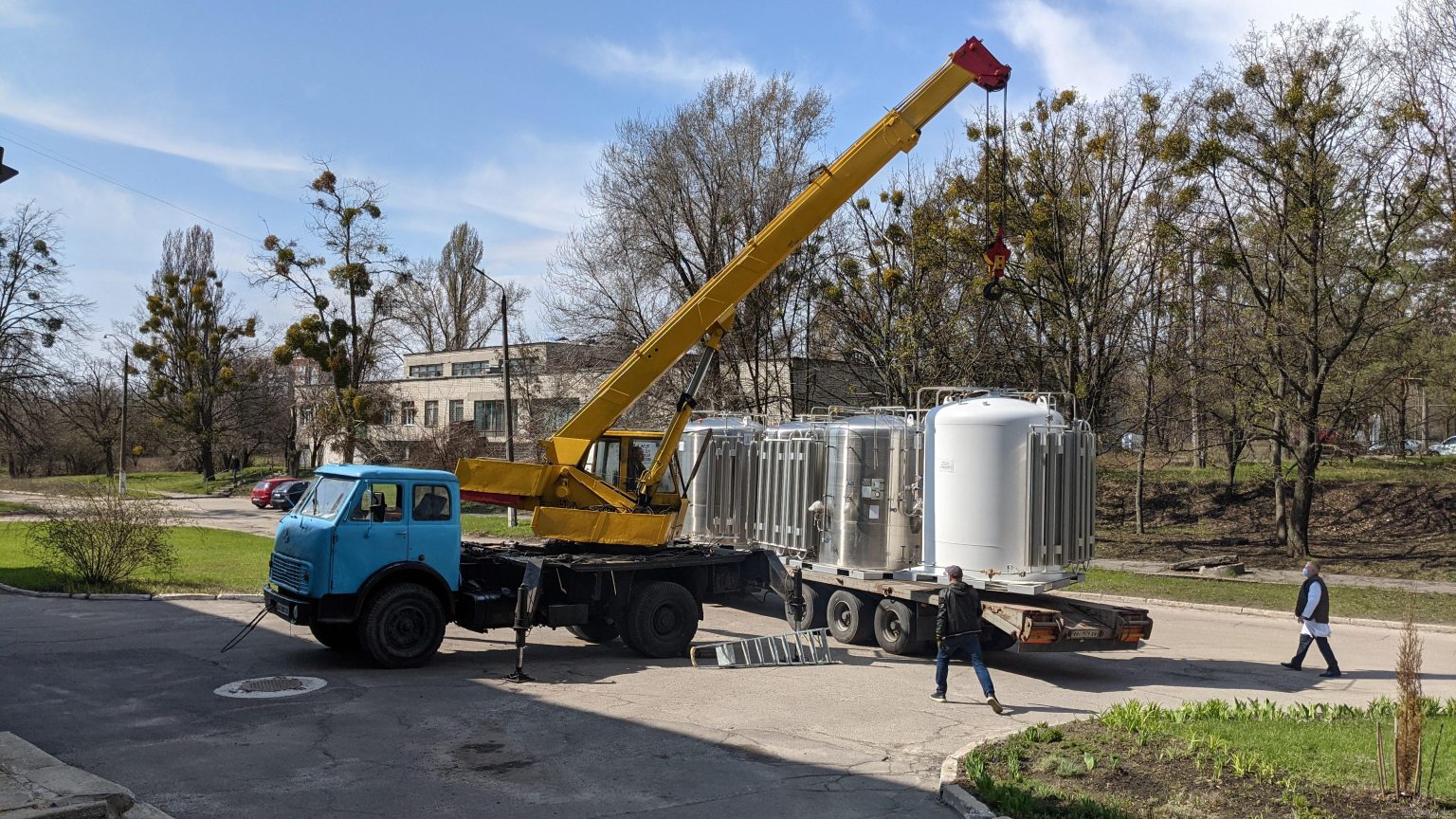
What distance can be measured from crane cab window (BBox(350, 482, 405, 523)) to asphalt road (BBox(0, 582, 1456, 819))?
1.75 meters

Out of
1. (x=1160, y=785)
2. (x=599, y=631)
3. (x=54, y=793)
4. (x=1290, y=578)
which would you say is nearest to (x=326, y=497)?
(x=599, y=631)

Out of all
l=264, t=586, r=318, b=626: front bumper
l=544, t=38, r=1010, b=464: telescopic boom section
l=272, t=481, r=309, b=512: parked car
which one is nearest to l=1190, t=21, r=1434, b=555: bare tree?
l=544, t=38, r=1010, b=464: telescopic boom section

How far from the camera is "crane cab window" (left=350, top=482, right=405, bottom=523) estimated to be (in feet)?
39.1

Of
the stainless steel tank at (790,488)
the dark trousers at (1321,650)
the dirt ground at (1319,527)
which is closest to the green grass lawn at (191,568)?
the stainless steel tank at (790,488)

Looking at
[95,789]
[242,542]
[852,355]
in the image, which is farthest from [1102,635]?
[242,542]

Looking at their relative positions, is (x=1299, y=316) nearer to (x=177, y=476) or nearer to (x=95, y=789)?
(x=95, y=789)

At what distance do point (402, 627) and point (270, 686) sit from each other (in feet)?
5.15

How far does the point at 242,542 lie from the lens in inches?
1115

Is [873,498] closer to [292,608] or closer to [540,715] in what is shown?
[540,715]

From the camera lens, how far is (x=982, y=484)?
43.9 ft

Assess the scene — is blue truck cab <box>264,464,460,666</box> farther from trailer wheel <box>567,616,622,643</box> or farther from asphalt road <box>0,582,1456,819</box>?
trailer wheel <box>567,616,622,643</box>

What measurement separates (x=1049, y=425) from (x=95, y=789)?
35.4 ft

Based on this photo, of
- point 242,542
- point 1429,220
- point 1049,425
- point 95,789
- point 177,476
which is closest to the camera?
point 95,789

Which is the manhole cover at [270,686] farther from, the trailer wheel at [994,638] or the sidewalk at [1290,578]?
the sidewalk at [1290,578]
